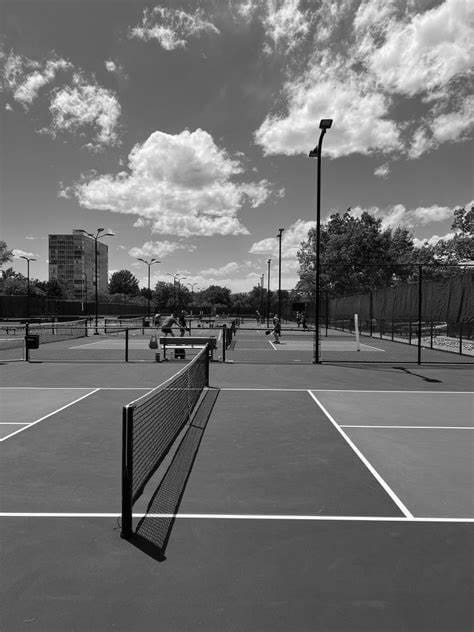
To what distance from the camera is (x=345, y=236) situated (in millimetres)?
57125

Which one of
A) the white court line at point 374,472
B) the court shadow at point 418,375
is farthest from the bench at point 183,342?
the white court line at point 374,472

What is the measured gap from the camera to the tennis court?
3.42 meters

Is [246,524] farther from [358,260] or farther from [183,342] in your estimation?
[358,260]

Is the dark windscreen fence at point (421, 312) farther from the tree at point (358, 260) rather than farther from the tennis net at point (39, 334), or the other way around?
the tennis net at point (39, 334)

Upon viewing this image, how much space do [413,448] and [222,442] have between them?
3121mm

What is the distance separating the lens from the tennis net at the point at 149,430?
4.40 m

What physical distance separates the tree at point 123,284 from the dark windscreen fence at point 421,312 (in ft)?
480

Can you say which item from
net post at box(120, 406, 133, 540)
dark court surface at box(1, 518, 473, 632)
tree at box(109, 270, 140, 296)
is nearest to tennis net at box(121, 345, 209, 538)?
net post at box(120, 406, 133, 540)

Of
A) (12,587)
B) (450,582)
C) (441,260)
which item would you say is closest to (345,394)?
(450,582)

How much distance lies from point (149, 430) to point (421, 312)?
77.9 feet

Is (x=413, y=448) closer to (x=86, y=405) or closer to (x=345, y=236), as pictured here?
(x=86, y=405)

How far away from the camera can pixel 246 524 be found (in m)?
4.69

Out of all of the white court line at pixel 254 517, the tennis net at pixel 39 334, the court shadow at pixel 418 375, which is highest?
the tennis net at pixel 39 334

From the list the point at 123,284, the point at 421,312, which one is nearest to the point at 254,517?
the point at 421,312
